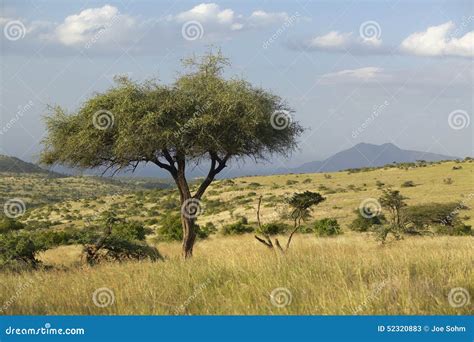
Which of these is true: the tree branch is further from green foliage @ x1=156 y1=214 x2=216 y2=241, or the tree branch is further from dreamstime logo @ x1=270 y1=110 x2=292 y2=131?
green foliage @ x1=156 y1=214 x2=216 y2=241

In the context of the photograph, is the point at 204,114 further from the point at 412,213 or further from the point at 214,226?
the point at 214,226

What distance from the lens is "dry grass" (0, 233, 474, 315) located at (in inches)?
258

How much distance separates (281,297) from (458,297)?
2264 mm

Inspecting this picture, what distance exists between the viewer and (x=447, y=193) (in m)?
64.2

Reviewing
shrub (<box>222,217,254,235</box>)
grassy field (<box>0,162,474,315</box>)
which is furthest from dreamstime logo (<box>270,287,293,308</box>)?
shrub (<box>222,217,254,235</box>)

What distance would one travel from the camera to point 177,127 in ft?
66.7

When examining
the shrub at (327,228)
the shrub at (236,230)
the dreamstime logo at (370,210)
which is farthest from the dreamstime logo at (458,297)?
the dreamstime logo at (370,210)

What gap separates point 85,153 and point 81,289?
1351 centimetres

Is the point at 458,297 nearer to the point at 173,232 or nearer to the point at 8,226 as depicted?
the point at 173,232

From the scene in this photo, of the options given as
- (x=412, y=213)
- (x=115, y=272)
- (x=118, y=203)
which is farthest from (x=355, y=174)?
(x=115, y=272)

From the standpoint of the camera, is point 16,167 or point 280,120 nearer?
point 280,120
